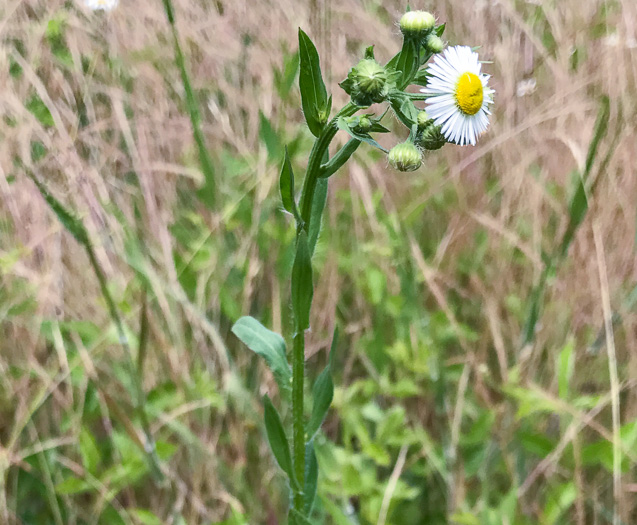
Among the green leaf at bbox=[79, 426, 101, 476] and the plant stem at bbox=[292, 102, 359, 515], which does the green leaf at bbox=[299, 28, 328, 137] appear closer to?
the plant stem at bbox=[292, 102, 359, 515]

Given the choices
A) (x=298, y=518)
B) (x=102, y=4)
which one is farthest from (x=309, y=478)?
(x=102, y=4)

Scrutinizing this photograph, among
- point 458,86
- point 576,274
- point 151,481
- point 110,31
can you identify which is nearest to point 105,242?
point 151,481

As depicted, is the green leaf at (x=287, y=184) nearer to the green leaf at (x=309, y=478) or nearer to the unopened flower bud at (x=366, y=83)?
the unopened flower bud at (x=366, y=83)

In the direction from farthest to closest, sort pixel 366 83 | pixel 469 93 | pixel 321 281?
pixel 321 281 < pixel 469 93 < pixel 366 83

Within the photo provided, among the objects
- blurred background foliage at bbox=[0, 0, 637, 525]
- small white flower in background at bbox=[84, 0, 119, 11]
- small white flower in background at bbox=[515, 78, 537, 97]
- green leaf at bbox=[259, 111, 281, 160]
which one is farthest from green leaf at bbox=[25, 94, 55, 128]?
small white flower in background at bbox=[515, 78, 537, 97]

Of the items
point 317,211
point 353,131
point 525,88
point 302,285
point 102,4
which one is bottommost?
point 302,285

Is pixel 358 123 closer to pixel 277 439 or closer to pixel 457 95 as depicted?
pixel 457 95
